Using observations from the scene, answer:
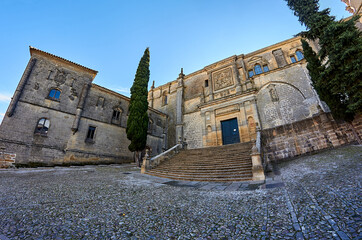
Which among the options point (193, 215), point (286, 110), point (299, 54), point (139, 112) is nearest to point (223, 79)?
point (286, 110)

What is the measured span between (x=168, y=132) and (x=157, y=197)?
54.4 ft

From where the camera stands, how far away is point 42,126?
40.1 ft

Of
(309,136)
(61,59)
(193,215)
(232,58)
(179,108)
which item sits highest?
(232,58)

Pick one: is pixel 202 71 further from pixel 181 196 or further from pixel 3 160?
pixel 3 160

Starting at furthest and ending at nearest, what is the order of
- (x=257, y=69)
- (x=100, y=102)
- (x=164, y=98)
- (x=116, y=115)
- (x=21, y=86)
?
(x=164, y=98) → (x=257, y=69) → (x=116, y=115) → (x=100, y=102) → (x=21, y=86)

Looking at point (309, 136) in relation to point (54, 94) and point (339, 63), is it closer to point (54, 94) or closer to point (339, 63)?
point (339, 63)

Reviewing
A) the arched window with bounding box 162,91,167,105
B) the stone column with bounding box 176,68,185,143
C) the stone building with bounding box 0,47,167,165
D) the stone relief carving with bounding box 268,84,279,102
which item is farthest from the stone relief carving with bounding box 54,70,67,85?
the stone relief carving with bounding box 268,84,279,102

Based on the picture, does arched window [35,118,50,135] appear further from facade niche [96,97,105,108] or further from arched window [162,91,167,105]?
arched window [162,91,167,105]

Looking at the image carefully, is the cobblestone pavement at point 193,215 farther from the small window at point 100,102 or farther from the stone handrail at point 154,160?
the small window at point 100,102

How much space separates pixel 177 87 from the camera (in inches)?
846

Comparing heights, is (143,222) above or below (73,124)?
below

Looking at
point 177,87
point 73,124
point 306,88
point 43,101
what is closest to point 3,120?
point 43,101

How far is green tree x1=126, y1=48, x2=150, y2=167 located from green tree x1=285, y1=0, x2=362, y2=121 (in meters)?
13.7

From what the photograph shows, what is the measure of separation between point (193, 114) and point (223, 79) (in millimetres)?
5986
